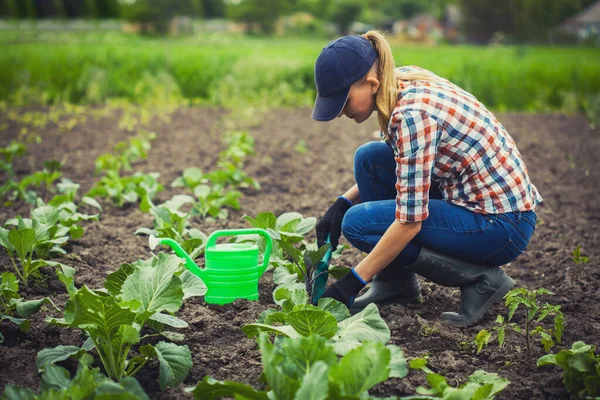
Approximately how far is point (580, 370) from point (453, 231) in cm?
80

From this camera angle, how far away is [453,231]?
2566 mm

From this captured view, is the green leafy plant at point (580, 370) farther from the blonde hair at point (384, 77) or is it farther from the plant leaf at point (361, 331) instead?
the blonde hair at point (384, 77)

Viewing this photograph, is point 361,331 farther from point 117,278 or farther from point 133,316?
point 117,278

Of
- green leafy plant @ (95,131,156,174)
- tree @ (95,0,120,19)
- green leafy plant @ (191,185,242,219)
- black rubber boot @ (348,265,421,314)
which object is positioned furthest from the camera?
tree @ (95,0,120,19)

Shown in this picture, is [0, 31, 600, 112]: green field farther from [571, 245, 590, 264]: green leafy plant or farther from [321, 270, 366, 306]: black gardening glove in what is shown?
[321, 270, 366, 306]: black gardening glove

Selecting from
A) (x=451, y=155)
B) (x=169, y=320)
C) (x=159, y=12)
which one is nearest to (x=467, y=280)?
(x=451, y=155)

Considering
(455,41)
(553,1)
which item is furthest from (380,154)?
(455,41)

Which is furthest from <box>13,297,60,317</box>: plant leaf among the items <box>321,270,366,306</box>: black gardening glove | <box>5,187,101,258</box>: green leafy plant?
<box>321,270,366,306</box>: black gardening glove

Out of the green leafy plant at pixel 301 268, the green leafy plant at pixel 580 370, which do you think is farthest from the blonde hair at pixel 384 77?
the green leafy plant at pixel 580 370

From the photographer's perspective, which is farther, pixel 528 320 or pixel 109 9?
pixel 109 9

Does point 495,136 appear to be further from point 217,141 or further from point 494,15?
point 494,15

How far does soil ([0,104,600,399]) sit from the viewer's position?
87.2 inches

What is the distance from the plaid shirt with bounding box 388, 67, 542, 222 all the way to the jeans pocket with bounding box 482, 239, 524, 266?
15 cm

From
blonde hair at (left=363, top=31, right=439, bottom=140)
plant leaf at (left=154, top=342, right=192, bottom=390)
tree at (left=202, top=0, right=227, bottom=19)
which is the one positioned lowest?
plant leaf at (left=154, top=342, right=192, bottom=390)
